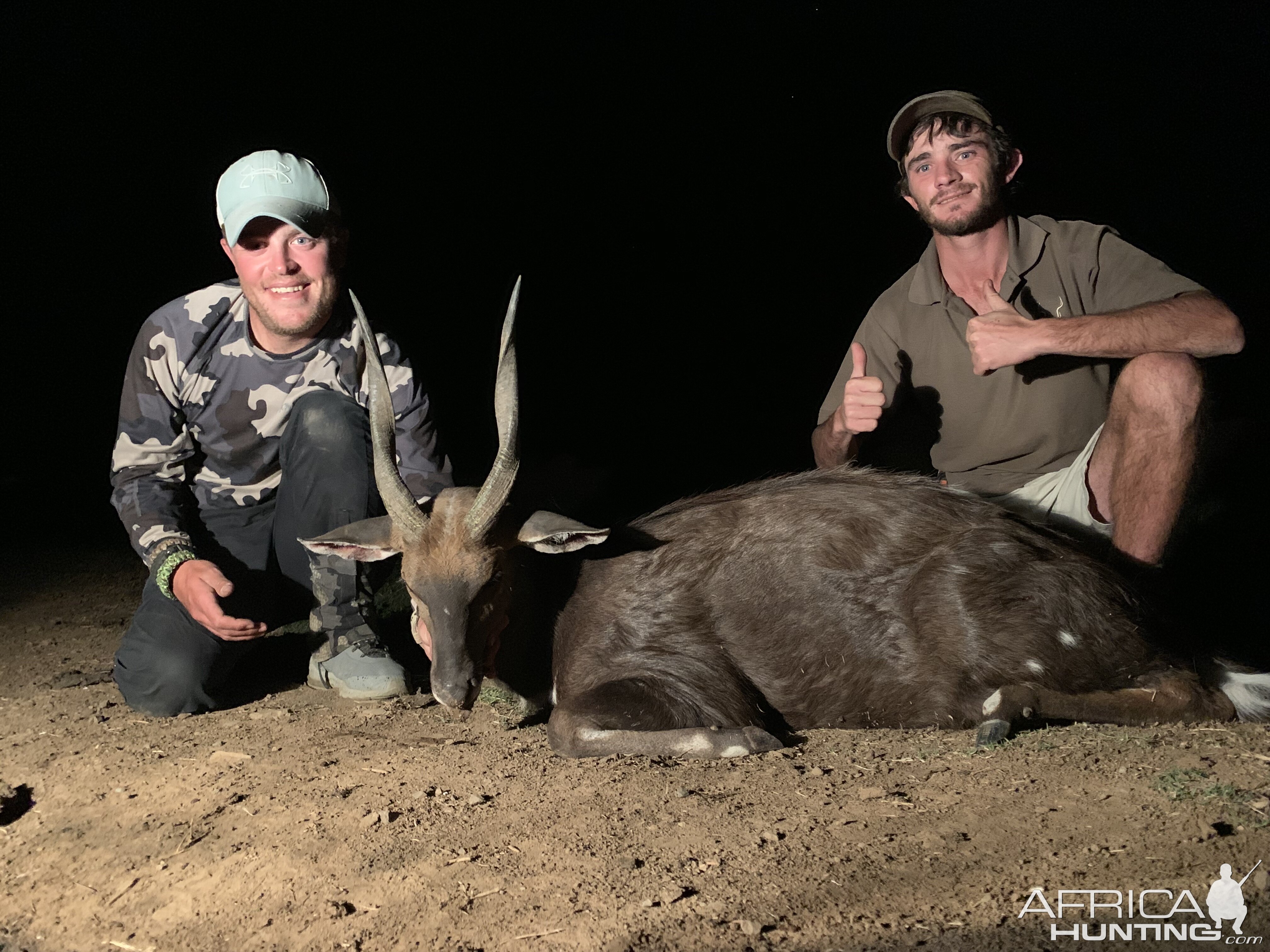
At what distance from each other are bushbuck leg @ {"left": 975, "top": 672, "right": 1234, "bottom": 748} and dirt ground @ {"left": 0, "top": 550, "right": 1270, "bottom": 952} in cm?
6

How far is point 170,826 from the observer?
301 cm

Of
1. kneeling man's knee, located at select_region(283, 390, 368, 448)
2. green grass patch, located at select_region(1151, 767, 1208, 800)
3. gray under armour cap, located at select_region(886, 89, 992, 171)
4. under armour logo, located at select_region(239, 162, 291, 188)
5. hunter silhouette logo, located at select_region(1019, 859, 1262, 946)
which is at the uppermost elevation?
gray under armour cap, located at select_region(886, 89, 992, 171)

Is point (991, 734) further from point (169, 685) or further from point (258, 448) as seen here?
point (258, 448)

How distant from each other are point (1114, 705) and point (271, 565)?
11.1 ft

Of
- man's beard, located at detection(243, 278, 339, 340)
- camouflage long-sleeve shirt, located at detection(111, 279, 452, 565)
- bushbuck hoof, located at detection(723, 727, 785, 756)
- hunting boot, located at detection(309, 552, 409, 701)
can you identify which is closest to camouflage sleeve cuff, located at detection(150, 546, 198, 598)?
camouflage long-sleeve shirt, located at detection(111, 279, 452, 565)

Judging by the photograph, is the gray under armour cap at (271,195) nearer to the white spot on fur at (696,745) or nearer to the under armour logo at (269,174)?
the under armour logo at (269,174)

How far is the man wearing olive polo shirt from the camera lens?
12.7ft

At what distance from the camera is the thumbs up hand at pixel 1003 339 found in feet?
12.9

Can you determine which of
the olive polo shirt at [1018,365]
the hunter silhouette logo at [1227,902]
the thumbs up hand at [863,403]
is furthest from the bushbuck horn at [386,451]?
the hunter silhouette logo at [1227,902]

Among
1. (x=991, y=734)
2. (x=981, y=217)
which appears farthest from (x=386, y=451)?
(x=981, y=217)

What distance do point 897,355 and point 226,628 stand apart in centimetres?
306

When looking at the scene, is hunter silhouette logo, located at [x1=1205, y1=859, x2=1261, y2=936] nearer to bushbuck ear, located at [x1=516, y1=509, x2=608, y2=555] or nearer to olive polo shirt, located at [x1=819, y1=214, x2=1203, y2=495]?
bushbuck ear, located at [x1=516, y1=509, x2=608, y2=555]

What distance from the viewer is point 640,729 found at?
340 centimetres

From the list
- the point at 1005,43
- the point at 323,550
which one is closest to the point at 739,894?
the point at 323,550
